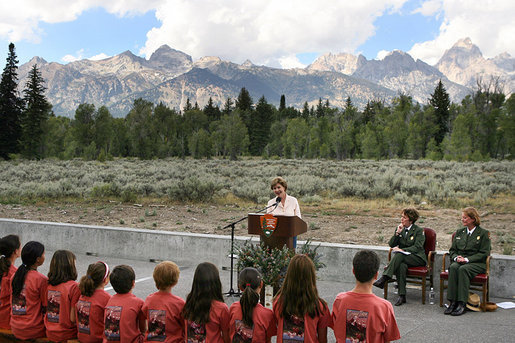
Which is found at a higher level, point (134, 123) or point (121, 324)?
point (134, 123)

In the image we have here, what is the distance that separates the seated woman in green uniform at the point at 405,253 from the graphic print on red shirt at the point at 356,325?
3.47 m

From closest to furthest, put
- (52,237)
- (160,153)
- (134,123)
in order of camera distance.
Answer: (52,237) → (160,153) → (134,123)

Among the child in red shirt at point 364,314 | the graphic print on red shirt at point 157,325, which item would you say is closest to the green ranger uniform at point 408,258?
the child in red shirt at point 364,314

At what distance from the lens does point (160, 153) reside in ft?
258

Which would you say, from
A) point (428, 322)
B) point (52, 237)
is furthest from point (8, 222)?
point (428, 322)

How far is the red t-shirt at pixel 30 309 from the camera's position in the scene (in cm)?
438

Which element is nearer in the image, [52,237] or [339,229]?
[52,237]

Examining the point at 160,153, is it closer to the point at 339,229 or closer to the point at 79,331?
the point at 339,229

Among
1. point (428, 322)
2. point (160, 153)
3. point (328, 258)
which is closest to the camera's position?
point (428, 322)

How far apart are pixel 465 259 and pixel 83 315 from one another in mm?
4995

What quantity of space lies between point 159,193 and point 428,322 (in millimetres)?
16499

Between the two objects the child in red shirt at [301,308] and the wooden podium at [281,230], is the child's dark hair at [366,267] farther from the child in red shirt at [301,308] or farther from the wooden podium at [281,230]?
the wooden podium at [281,230]

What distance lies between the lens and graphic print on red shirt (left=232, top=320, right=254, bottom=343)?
3.67 m

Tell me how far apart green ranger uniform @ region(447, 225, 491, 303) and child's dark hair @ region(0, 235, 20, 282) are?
539 centimetres
